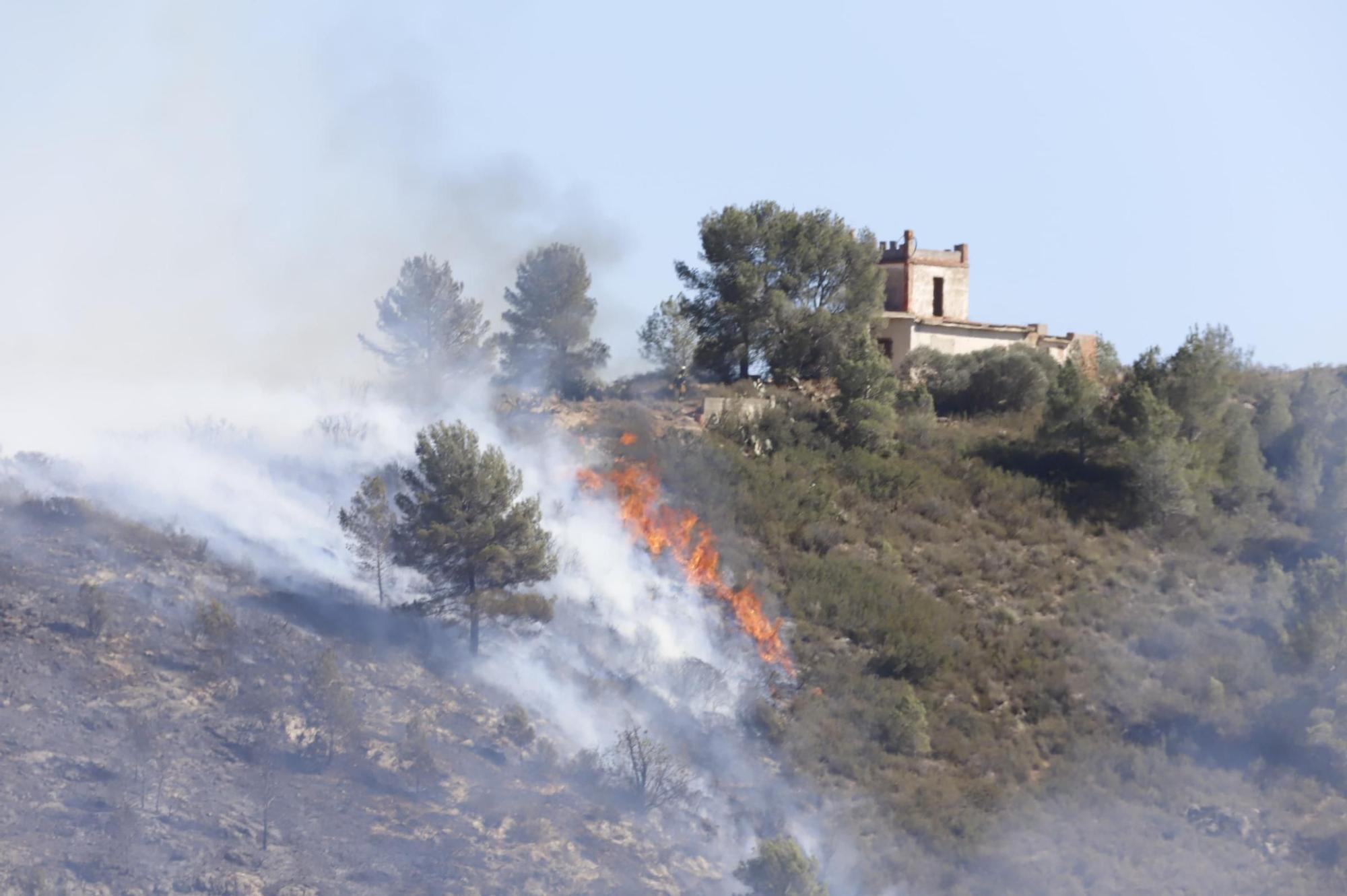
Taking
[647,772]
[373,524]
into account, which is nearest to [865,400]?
[373,524]

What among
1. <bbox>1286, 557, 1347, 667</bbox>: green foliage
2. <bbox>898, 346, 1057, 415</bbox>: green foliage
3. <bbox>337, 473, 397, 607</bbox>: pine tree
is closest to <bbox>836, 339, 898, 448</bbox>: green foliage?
<bbox>898, 346, 1057, 415</bbox>: green foliage

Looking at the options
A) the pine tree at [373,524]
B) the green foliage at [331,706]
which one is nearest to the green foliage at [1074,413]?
the pine tree at [373,524]

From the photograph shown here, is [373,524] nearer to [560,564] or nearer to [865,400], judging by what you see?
[560,564]

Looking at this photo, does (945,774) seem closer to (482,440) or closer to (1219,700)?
(1219,700)

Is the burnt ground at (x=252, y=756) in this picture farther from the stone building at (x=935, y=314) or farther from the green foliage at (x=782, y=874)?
the stone building at (x=935, y=314)

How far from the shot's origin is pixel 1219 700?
131 feet

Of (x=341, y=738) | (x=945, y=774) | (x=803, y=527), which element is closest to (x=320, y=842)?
(x=341, y=738)

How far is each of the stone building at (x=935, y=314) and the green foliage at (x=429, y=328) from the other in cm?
1508

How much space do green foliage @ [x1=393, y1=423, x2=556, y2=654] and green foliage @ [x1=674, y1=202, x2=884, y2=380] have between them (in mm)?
18488

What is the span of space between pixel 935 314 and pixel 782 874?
35166mm

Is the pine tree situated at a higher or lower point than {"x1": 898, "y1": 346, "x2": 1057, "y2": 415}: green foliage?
lower

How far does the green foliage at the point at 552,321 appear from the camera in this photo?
5591 centimetres

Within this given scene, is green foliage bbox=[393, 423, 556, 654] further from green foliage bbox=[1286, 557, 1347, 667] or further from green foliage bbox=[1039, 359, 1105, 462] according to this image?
green foliage bbox=[1039, 359, 1105, 462]

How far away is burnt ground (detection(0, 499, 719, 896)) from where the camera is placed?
28.5 metres
